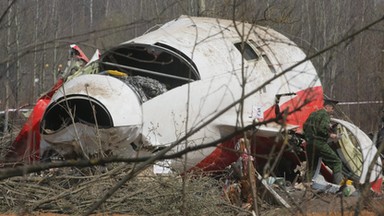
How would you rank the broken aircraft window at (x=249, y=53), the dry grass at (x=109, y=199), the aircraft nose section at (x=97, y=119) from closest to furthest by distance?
1. the dry grass at (x=109, y=199)
2. the aircraft nose section at (x=97, y=119)
3. the broken aircraft window at (x=249, y=53)

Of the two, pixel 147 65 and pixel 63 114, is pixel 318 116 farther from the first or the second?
pixel 63 114

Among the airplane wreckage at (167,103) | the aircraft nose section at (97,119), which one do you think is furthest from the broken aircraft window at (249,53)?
the aircraft nose section at (97,119)

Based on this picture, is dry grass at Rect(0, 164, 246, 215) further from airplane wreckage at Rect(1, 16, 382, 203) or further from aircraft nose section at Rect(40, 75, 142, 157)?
aircraft nose section at Rect(40, 75, 142, 157)

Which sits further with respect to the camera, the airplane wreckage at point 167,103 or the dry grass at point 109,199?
the airplane wreckage at point 167,103

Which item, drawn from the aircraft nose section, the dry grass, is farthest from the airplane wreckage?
the dry grass

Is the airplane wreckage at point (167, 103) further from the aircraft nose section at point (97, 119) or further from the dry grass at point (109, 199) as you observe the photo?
the dry grass at point (109, 199)

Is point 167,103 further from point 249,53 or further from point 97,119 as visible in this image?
point 249,53

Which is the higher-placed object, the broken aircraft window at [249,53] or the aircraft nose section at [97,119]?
the broken aircraft window at [249,53]

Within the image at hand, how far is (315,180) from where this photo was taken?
34.3ft

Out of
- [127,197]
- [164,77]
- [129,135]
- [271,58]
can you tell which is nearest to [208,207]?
[127,197]

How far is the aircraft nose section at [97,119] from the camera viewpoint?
9.16m

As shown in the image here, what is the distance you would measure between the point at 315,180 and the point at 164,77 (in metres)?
2.66

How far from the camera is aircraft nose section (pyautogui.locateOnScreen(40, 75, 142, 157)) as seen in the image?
9164 mm

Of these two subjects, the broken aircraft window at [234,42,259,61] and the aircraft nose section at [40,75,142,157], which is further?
the broken aircraft window at [234,42,259,61]
